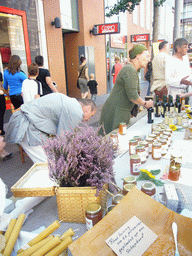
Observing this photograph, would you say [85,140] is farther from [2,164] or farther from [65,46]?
[65,46]

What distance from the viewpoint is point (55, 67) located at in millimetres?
7895

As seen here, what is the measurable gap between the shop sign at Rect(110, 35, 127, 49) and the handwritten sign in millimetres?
12863

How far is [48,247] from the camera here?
0.87 meters

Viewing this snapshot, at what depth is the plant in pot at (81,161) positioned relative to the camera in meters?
1.05

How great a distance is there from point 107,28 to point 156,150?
8.90 meters

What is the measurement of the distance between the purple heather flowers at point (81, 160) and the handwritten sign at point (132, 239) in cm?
27

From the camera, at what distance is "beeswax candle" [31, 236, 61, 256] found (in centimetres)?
86

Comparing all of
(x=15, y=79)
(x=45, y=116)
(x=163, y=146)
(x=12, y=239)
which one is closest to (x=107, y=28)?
(x=15, y=79)

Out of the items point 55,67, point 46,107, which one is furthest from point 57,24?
point 46,107

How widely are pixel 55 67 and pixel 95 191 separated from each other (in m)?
7.43

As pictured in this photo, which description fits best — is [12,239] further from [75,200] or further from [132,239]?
[132,239]

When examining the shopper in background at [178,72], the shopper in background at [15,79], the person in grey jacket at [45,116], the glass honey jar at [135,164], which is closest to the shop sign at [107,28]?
the shopper in background at [178,72]

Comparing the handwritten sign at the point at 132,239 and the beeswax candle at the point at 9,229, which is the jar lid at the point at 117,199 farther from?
the beeswax candle at the point at 9,229

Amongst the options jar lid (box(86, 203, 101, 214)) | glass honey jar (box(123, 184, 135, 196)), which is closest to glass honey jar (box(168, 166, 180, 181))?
glass honey jar (box(123, 184, 135, 196))
